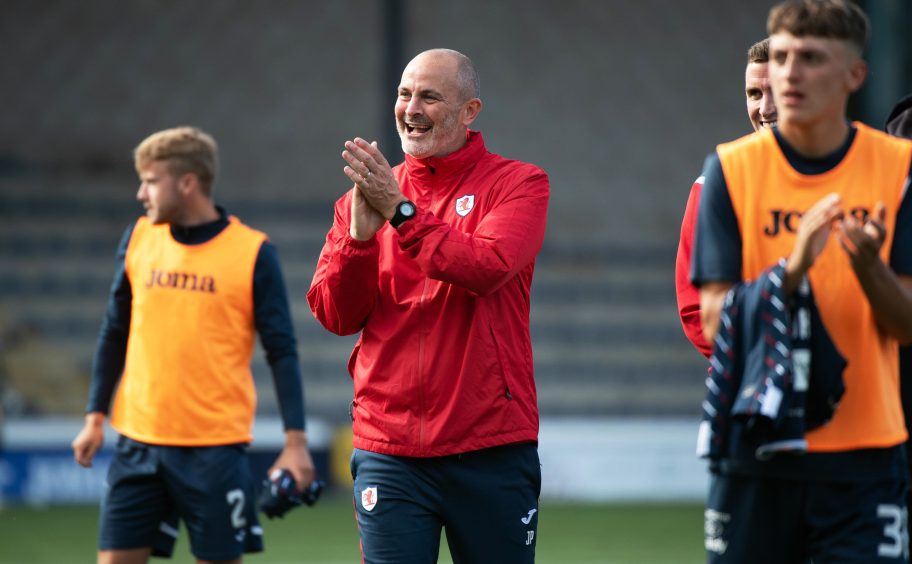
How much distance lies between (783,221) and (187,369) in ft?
8.72

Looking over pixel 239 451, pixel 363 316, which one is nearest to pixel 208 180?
pixel 239 451

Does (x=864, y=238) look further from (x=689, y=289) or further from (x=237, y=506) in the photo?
(x=237, y=506)

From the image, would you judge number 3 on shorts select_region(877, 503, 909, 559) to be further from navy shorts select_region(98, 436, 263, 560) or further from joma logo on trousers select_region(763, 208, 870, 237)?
navy shorts select_region(98, 436, 263, 560)

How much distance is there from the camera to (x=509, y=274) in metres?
3.96

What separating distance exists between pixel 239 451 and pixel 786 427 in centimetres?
268

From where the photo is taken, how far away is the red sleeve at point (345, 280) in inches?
155

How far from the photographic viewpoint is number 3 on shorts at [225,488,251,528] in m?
5.10

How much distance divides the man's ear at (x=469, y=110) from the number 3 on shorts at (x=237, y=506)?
1738mm

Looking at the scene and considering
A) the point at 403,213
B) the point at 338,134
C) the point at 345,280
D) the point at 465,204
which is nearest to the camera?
the point at 403,213

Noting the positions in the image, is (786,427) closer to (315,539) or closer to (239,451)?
(239,451)

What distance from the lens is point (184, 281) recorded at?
5.23 meters

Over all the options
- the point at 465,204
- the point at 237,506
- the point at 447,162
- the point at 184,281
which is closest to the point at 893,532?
the point at 465,204

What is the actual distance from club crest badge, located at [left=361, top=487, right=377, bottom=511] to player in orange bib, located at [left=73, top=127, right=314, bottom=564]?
1002mm

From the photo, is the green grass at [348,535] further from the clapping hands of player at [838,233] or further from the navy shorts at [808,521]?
the clapping hands of player at [838,233]
